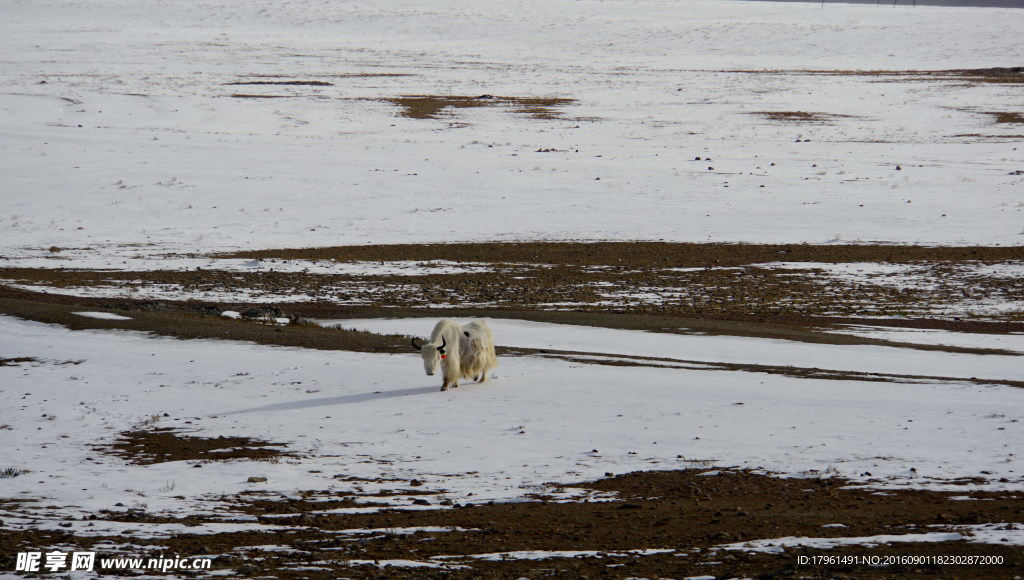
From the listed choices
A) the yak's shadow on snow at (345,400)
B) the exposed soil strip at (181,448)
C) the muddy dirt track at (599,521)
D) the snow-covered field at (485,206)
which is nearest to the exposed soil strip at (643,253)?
the snow-covered field at (485,206)

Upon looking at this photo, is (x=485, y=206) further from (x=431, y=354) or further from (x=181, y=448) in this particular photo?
(x=181, y=448)

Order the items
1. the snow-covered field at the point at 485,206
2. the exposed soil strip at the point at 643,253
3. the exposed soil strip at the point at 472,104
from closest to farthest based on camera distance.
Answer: the snow-covered field at the point at 485,206, the exposed soil strip at the point at 643,253, the exposed soil strip at the point at 472,104

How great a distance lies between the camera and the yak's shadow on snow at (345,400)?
1394cm

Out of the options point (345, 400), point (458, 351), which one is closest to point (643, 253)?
point (458, 351)

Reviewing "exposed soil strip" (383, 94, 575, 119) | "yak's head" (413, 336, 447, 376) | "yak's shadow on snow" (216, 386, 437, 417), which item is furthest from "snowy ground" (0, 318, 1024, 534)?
"exposed soil strip" (383, 94, 575, 119)

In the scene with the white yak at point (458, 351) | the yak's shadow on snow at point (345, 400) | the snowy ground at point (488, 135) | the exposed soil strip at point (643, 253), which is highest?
the snowy ground at point (488, 135)

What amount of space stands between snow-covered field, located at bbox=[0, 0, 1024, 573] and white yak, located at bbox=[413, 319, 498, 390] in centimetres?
32

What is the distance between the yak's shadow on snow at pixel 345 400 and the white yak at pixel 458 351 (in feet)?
1.33

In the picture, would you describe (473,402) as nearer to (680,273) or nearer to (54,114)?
(680,273)

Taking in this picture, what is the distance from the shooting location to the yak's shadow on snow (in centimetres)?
1394

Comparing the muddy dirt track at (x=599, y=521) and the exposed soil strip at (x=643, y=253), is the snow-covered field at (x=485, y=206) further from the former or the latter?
the exposed soil strip at (x=643, y=253)

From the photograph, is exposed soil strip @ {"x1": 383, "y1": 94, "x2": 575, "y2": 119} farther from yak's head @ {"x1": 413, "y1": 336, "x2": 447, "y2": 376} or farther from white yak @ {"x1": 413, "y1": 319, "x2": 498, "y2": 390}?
yak's head @ {"x1": 413, "y1": 336, "x2": 447, "y2": 376}

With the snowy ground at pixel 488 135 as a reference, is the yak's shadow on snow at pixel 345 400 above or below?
below

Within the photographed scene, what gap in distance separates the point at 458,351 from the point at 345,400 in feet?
5.41
